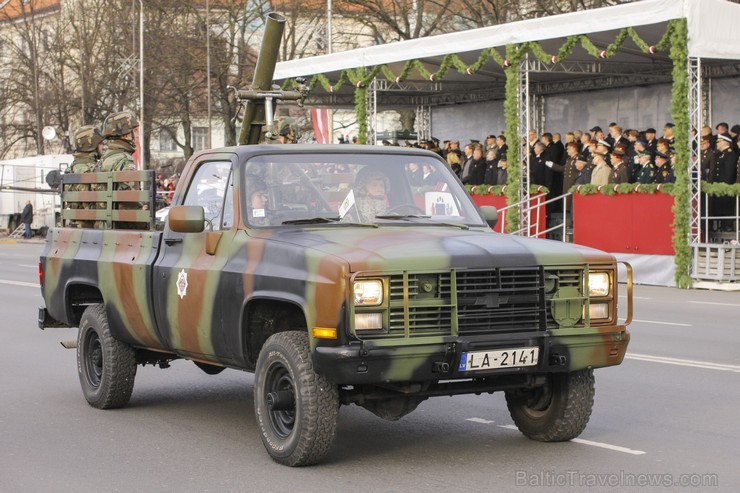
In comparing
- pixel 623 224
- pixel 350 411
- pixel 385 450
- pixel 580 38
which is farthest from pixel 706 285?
pixel 385 450

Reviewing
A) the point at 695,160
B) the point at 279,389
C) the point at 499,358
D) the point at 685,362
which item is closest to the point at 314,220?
the point at 279,389

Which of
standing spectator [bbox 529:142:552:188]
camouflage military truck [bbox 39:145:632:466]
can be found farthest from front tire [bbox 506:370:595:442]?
standing spectator [bbox 529:142:552:188]

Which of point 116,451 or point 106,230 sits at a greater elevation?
point 106,230

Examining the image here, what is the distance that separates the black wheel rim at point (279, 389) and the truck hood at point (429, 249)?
75 centimetres

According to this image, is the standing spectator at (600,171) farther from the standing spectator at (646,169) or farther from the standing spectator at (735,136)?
the standing spectator at (735,136)

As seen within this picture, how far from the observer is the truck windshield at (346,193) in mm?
8211

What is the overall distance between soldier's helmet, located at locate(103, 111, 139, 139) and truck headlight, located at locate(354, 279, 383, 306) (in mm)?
5135

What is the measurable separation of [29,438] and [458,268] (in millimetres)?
3267

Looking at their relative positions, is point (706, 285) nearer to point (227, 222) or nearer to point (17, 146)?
point (227, 222)

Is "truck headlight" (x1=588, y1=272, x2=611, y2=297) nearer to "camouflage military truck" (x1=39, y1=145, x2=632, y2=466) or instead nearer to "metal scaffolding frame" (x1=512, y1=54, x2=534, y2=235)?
"camouflage military truck" (x1=39, y1=145, x2=632, y2=466)

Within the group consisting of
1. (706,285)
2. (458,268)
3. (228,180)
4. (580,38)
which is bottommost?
(706,285)

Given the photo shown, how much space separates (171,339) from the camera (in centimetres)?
872

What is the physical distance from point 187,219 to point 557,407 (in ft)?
8.40

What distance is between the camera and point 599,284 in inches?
302
